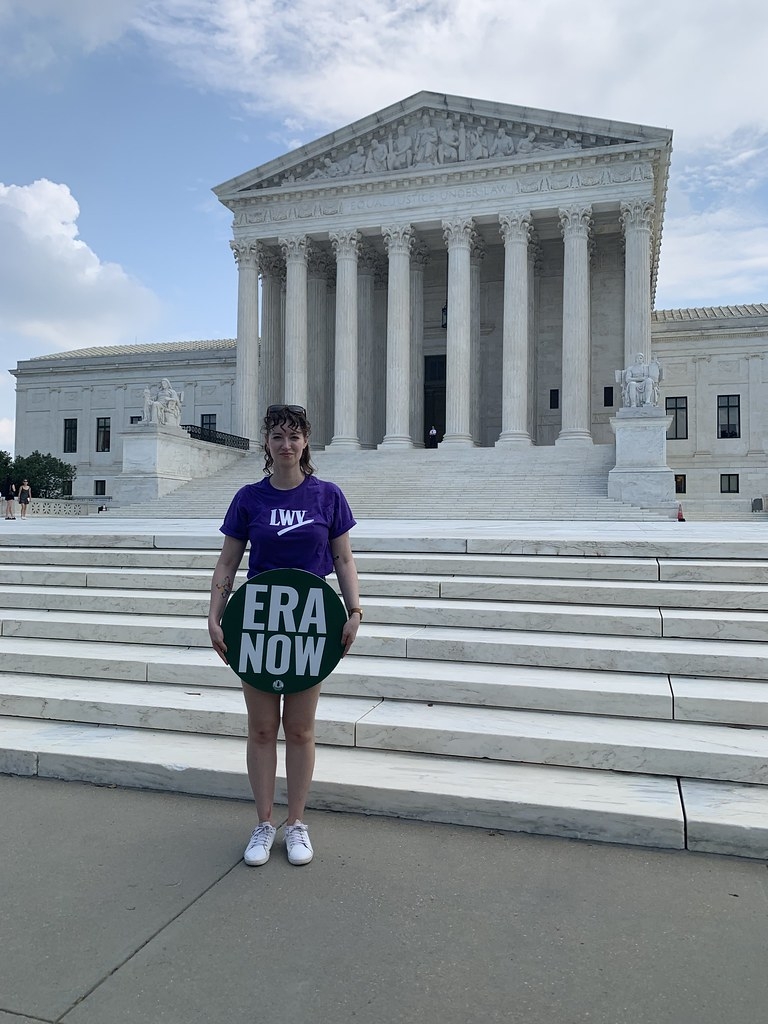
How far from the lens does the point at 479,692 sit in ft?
19.7

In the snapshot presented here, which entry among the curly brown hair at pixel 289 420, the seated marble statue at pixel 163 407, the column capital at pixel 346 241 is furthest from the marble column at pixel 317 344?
the curly brown hair at pixel 289 420

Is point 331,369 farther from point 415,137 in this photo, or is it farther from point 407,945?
point 407,945

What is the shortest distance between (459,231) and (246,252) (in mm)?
10323

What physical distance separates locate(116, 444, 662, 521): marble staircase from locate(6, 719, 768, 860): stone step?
17.6 meters

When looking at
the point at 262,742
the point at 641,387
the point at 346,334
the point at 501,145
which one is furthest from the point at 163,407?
the point at 262,742

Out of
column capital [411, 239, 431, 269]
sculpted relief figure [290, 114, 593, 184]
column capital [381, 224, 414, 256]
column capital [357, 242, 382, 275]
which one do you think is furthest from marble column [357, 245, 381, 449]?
sculpted relief figure [290, 114, 593, 184]

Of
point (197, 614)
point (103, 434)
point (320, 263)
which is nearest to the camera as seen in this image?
point (197, 614)

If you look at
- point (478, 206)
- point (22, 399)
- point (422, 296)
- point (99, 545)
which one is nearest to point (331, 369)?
point (422, 296)

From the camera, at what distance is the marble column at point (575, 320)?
3419 centimetres

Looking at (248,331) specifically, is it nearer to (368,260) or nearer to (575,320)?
(368,260)

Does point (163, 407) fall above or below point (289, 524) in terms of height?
above

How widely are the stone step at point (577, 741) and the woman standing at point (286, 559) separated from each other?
4.30 feet

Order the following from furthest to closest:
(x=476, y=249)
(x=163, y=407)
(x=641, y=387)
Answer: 1. (x=476, y=249)
2. (x=163, y=407)
3. (x=641, y=387)

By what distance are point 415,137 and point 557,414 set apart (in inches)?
562
